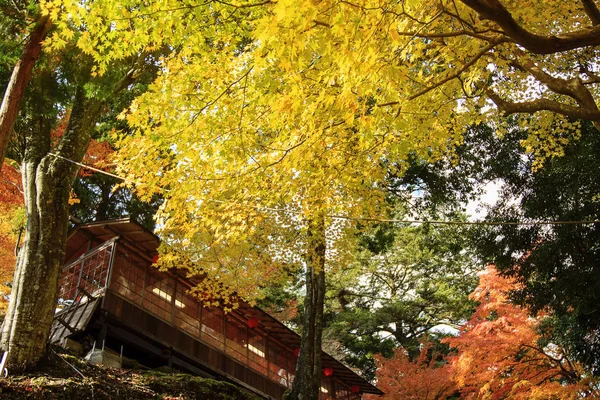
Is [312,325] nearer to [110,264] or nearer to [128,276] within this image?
[128,276]

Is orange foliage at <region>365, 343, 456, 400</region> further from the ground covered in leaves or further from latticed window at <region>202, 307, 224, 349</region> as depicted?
the ground covered in leaves

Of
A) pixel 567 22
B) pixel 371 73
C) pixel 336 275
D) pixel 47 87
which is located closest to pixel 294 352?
pixel 336 275

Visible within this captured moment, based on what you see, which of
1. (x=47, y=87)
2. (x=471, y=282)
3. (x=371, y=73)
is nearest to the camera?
(x=371, y=73)

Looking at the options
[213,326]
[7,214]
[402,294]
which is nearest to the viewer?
[213,326]

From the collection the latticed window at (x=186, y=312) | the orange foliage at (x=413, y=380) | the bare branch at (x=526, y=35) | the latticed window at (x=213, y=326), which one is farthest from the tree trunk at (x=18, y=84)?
the orange foliage at (x=413, y=380)

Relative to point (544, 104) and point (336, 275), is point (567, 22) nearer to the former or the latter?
point (544, 104)

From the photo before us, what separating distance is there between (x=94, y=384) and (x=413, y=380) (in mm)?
Answer: 13867

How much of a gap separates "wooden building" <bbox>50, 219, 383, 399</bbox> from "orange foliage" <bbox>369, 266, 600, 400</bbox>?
5.66 metres

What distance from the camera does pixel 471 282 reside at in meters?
25.1

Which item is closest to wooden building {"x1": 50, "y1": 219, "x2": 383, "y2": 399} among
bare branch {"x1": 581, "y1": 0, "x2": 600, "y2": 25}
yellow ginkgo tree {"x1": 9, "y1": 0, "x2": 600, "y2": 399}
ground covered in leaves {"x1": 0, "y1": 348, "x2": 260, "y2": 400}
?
ground covered in leaves {"x1": 0, "y1": 348, "x2": 260, "y2": 400}

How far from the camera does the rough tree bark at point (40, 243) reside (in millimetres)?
6928

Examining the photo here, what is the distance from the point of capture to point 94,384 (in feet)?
25.4

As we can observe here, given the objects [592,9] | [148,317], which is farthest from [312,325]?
[592,9]

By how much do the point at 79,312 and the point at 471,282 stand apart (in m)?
19.6
